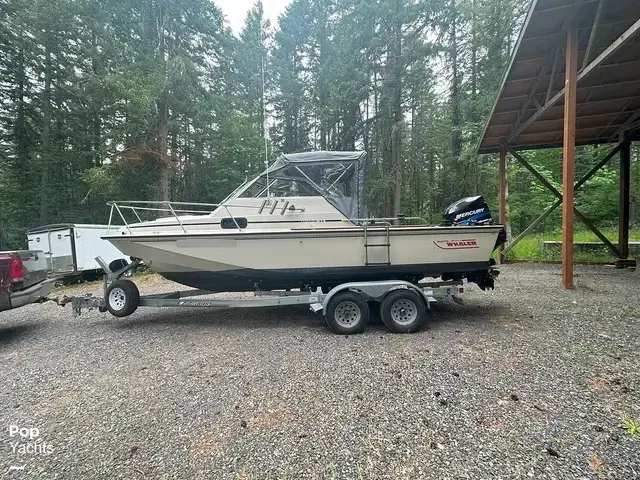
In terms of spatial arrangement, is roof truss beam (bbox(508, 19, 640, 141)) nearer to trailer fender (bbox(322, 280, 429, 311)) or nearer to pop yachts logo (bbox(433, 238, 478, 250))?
pop yachts logo (bbox(433, 238, 478, 250))

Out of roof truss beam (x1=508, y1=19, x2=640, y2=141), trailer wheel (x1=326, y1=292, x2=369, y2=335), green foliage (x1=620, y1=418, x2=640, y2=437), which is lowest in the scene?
green foliage (x1=620, y1=418, x2=640, y2=437)

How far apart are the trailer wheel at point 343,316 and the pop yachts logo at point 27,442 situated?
7.71ft

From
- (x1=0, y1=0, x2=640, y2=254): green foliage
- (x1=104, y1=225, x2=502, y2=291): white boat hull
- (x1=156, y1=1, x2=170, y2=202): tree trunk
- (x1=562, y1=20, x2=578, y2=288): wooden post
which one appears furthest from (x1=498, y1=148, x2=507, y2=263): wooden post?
(x1=156, y1=1, x2=170, y2=202): tree trunk

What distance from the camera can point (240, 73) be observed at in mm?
16797

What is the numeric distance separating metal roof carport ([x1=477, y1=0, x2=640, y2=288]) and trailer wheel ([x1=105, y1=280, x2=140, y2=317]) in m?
6.26

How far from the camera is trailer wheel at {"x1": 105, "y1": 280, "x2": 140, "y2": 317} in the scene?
3746 millimetres

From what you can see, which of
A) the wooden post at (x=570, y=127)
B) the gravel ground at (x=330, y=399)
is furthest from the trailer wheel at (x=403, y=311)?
the wooden post at (x=570, y=127)

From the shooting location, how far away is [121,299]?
12.4 ft

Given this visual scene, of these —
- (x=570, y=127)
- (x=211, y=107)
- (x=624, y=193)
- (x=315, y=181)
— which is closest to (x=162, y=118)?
(x=211, y=107)

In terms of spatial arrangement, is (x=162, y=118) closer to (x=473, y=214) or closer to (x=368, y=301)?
(x=368, y=301)

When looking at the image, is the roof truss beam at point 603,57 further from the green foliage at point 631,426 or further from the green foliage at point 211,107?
the green foliage at point 211,107

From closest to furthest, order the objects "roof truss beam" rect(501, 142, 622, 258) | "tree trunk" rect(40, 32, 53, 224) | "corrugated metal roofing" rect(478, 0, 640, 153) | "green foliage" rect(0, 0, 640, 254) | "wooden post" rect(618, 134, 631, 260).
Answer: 1. "corrugated metal roofing" rect(478, 0, 640, 153)
2. "wooden post" rect(618, 134, 631, 260)
3. "roof truss beam" rect(501, 142, 622, 258)
4. "green foliage" rect(0, 0, 640, 254)
5. "tree trunk" rect(40, 32, 53, 224)

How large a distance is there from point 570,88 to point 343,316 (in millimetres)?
4964

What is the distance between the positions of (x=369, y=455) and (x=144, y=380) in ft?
6.29
